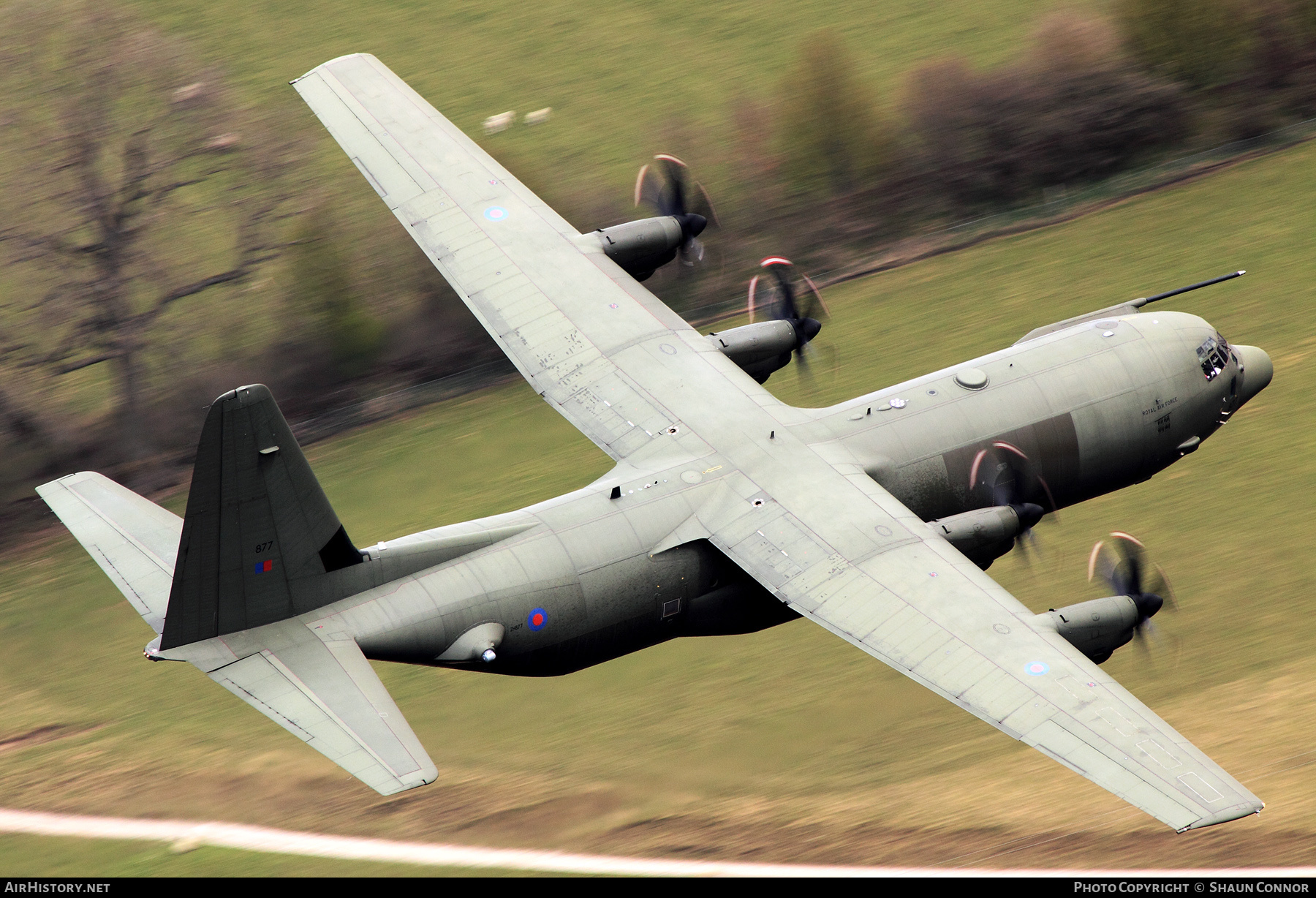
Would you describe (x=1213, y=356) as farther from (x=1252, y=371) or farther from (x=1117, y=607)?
(x=1117, y=607)

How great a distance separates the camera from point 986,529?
145 feet

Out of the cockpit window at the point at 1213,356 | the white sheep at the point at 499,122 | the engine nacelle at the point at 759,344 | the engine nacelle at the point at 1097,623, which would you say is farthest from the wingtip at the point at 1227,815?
the white sheep at the point at 499,122

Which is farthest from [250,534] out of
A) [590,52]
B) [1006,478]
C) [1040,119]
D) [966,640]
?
[590,52]

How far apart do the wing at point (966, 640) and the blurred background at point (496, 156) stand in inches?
814

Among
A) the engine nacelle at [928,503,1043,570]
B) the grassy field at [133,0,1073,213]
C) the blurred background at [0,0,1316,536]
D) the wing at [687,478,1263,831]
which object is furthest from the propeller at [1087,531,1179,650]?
the grassy field at [133,0,1073,213]

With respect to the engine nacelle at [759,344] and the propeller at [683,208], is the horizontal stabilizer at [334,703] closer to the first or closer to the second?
the engine nacelle at [759,344]

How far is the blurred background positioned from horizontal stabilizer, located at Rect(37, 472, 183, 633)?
64.6 ft

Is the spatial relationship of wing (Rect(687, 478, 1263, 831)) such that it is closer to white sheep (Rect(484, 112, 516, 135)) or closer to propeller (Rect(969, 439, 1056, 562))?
propeller (Rect(969, 439, 1056, 562))

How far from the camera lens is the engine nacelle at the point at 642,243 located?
174ft

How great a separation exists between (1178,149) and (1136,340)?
80.7 feet

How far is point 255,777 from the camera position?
49719 millimetres

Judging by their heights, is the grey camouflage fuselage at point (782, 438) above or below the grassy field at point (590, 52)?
below

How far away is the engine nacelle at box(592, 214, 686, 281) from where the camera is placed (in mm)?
52906

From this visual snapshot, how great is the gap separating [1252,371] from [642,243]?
62.8ft
